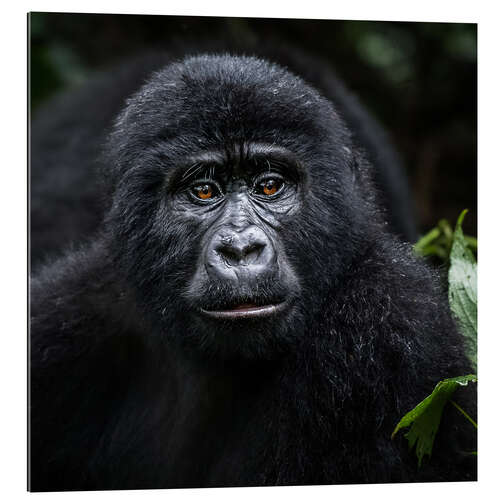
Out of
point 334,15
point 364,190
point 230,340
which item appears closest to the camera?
point 230,340

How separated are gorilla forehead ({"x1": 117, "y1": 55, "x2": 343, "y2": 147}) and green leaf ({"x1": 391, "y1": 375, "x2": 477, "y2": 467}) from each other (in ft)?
3.86

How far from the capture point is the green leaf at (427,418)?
10.3 feet

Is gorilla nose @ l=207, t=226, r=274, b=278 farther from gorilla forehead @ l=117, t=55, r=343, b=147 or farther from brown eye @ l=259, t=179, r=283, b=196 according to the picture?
gorilla forehead @ l=117, t=55, r=343, b=147

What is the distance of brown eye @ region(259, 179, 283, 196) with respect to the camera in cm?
345

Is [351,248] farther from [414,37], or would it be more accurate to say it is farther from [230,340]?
[414,37]

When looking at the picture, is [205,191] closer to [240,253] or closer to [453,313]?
[240,253]

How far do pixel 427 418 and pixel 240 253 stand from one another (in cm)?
101

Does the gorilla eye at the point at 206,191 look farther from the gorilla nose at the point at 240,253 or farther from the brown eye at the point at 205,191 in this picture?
the gorilla nose at the point at 240,253

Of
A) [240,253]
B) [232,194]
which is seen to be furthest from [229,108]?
[240,253]

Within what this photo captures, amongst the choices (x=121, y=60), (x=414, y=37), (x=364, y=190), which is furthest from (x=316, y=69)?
(x=364, y=190)

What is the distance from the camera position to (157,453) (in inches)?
153

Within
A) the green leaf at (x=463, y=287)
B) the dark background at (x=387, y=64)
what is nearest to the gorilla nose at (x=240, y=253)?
the green leaf at (x=463, y=287)

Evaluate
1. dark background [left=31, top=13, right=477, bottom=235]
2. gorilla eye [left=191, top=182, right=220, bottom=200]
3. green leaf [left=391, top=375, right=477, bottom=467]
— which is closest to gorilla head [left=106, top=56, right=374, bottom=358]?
gorilla eye [left=191, top=182, right=220, bottom=200]
